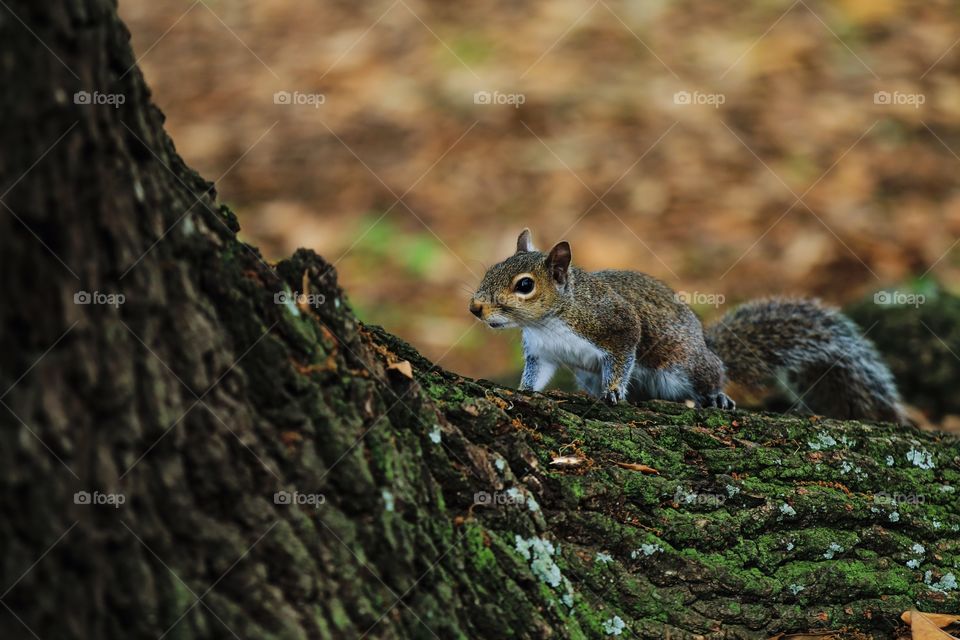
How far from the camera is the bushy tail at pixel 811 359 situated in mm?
3953

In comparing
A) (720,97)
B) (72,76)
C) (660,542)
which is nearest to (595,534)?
(660,542)

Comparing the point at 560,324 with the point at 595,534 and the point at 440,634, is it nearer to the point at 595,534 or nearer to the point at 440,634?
the point at 595,534

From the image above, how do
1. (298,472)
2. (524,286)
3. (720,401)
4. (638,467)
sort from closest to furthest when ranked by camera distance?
(298,472) < (638,467) < (524,286) < (720,401)

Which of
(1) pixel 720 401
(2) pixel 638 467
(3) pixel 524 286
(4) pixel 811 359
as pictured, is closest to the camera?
(2) pixel 638 467

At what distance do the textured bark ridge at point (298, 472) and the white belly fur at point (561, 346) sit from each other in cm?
89

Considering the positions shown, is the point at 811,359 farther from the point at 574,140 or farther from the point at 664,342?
the point at 574,140

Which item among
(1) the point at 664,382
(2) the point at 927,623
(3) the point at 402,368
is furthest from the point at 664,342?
(3) the point at 402,368

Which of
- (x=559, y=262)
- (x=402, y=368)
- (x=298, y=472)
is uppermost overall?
(x=559, y=262)

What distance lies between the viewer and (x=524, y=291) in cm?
344

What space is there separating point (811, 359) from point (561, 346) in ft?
3.88

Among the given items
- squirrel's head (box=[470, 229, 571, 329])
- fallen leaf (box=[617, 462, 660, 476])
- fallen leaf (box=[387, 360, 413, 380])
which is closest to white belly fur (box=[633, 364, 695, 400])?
squirrel's head (box=[470, 229, 571, 329])

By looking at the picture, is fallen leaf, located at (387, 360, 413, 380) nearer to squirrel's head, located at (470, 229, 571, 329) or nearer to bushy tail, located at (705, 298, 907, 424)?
squirrel's head, located at (470, 229, 571, 329)

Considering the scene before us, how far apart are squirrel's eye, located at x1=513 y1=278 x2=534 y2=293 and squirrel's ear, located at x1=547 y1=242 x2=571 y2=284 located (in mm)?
93

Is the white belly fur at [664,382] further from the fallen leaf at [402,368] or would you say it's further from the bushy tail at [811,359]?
the fallen leaf at [402,368]
